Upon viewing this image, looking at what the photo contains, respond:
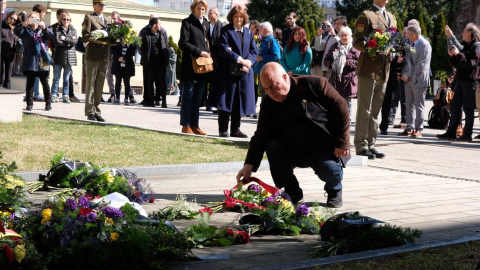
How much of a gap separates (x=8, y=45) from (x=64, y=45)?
4.47 ft

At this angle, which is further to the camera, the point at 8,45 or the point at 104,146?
the point at 8,45

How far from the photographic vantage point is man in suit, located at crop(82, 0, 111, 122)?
15078 mm

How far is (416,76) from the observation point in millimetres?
16109

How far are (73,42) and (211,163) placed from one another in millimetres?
10348

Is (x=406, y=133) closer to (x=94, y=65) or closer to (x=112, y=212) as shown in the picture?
(x=94, y=65)

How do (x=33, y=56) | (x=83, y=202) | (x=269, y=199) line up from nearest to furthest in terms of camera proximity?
(x=83, y=202)
(x=269, y=199)
(x=33, y=56)

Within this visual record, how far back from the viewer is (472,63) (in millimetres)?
15219

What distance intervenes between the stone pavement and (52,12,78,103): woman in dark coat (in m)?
5.88

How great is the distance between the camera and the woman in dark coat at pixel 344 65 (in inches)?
603

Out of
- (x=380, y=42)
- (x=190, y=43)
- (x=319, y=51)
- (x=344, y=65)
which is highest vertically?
(x=380, y=42)

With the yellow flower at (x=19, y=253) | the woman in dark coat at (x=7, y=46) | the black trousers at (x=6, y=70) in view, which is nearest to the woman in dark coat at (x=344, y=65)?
the woman in dark coat at (x=7, y=46)

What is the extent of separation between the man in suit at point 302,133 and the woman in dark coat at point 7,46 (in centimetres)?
1351

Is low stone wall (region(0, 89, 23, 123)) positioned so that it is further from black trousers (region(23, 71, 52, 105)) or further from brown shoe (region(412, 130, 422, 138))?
brown shoe (region(412, 130, 422, 138))

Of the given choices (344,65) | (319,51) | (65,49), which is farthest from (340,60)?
(65,49)
